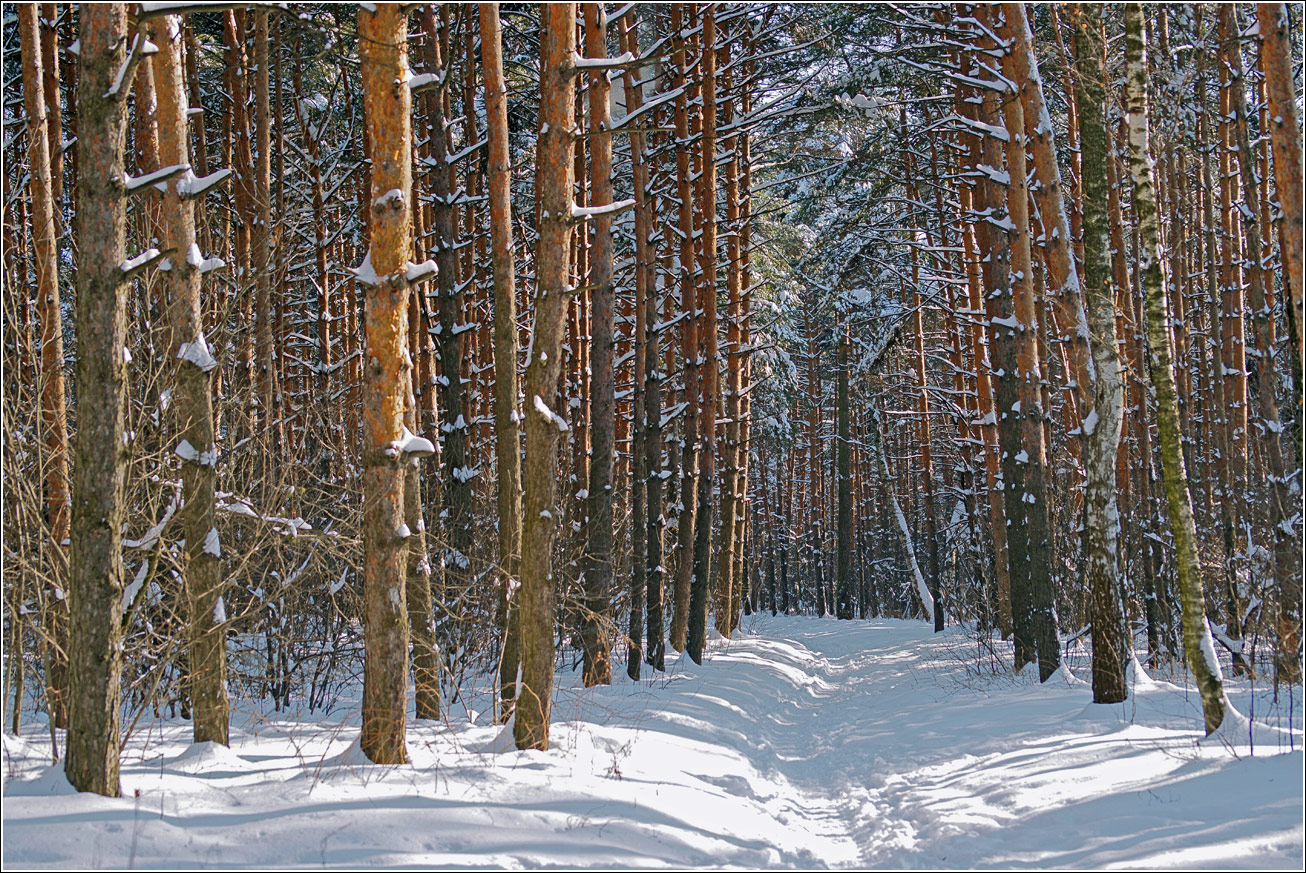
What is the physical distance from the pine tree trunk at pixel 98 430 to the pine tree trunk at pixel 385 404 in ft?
4.99

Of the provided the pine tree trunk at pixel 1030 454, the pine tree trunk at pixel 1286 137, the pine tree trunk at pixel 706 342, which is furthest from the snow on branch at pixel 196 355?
the pine tree trunk at pixel 1030 454

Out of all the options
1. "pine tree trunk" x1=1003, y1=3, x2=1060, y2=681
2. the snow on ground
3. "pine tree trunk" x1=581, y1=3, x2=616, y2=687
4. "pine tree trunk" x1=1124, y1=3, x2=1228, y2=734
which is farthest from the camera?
"pine tree trunk" x1=1003, y1=3, x2=1060, y2=681

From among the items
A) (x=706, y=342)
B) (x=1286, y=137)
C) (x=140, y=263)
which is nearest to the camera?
(x=140, y=263)

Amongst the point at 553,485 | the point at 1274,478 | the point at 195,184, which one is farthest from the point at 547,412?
the point at 1274,478

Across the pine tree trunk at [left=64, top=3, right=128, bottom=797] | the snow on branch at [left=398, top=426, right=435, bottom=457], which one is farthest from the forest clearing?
the snow on branch at [left=398, top=426, right=435, bottom=457]

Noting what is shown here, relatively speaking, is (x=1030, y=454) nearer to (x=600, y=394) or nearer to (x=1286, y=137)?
(x=600, y=394)

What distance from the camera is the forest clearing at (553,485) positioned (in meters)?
4.92

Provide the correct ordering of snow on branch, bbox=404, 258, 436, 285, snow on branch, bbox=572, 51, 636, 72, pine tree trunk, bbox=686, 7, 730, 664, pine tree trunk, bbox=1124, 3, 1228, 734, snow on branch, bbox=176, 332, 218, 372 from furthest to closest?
1. pine tree trunk, bbox=686, 7, 730, 664
2. pine tree trunk, bbox=1124, 3, 1228, 734
3. snow on branch, bbox=572, 51, 636, 72
4. snow on branch, bbox=176, 332, 218, 372
5. snow on branch, bbox=404, 258, 436, 285

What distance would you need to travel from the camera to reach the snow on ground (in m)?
4.46

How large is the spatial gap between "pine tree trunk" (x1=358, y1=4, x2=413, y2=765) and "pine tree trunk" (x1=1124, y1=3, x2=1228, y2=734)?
5.65m

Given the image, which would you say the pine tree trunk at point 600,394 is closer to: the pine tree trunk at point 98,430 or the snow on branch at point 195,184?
the snow on branch at point 195,184

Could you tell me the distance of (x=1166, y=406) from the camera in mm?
7500

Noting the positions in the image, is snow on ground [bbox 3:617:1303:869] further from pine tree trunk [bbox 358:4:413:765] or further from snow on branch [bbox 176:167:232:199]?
snow on branch [bbox 176:167:232:199]

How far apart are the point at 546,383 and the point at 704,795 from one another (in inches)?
124
